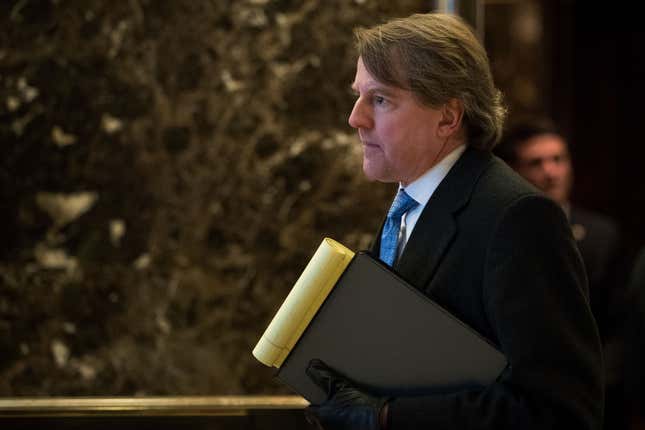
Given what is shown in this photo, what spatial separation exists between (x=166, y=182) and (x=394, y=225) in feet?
3.29

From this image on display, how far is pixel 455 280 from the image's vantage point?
1734 mm

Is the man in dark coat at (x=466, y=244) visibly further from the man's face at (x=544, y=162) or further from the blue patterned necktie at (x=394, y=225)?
the man's face at (x=544, y=162)

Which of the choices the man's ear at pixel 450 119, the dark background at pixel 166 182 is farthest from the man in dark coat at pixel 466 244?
the dark background at pixel 166 182

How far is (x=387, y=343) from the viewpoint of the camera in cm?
172

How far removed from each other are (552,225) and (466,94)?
12.8 inches

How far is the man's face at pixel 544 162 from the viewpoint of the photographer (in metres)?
3.93

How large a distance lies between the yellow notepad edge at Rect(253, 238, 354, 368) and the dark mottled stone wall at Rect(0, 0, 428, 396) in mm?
1037

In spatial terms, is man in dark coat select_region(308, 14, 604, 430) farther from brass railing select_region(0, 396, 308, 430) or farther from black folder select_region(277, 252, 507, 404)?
brass railing select_region(0, 396, 308, 430)

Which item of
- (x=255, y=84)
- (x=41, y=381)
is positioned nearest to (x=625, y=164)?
(x=255, y=84)

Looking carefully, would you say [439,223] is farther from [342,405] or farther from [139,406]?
[139,406]

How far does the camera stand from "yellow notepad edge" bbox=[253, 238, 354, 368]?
5.73ft

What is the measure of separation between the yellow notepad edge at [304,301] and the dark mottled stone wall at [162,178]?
104cm

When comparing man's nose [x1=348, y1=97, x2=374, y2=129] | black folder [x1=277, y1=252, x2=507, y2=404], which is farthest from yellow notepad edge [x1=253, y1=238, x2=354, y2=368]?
man's nose [x1=348, y1=97, x2=374, y2=129]

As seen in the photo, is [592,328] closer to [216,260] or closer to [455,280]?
[455,280]
